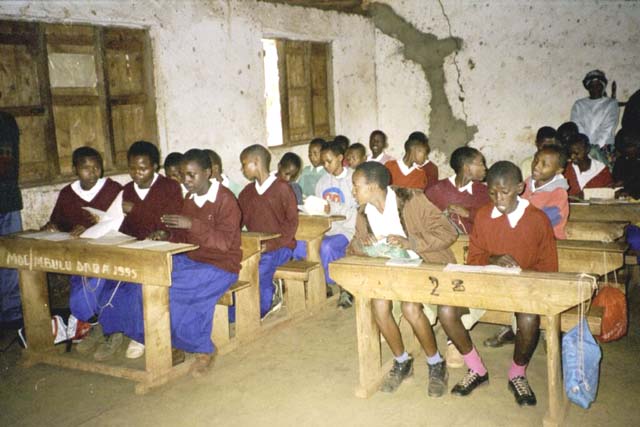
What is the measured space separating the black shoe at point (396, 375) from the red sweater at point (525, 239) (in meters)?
0.85

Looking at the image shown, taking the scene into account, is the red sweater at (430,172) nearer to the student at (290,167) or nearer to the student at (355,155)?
the student at (355,155)

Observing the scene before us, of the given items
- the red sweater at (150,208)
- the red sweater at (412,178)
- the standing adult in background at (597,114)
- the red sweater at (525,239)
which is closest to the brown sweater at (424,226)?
the red sweater at (525,239)

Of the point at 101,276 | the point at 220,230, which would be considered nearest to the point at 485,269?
the point at 220,230

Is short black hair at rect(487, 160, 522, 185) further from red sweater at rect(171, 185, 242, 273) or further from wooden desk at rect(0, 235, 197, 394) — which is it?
wooden desk at rect(0, 235, 197, 394)

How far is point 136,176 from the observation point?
450cm

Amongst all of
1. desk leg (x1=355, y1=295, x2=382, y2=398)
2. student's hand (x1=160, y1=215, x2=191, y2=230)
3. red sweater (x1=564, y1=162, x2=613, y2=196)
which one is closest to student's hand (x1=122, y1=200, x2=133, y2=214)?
student's hand (x1=160, y1=215, x2=191, y2=230)

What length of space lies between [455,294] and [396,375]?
0.84 metres

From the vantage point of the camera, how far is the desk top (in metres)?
2.77

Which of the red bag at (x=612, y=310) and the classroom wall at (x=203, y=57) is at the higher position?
the classroom wall at (x=203, y=57)

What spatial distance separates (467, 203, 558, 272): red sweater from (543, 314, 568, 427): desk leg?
0.46 metres

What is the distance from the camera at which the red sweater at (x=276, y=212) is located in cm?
484

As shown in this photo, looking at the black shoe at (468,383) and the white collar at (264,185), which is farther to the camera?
the white collar at (264,185)

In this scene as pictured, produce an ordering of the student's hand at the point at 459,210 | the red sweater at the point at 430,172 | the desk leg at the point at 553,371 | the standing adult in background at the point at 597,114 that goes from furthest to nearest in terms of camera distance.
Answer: the standing adult in background at the point at 597,114, the red sweater at the point at 430,172, the student's hand at the point at 459,210, the desk leg at the point at 553,371

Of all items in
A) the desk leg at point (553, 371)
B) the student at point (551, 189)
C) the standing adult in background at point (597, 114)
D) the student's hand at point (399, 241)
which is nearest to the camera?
the desk leg at point (553, 371)
